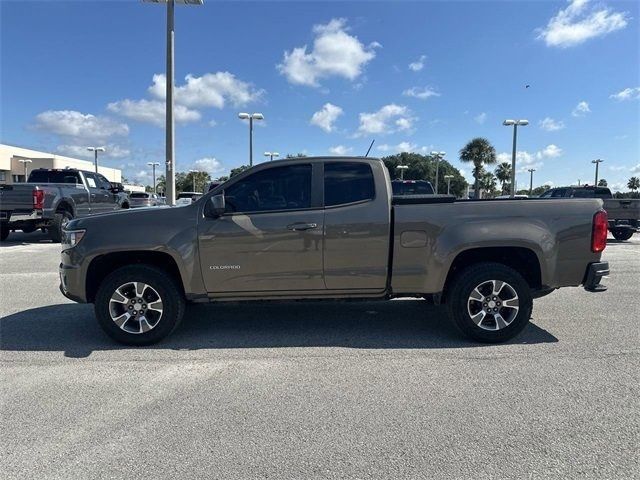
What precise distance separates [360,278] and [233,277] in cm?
130

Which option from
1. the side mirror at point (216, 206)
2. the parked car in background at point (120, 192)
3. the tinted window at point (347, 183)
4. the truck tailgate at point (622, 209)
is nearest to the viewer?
the side mirror at point (216, 206)

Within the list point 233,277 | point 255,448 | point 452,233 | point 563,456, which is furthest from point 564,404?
point 233,277

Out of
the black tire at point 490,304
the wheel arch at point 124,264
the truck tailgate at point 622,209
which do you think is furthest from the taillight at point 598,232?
the truck tailgate at point 622,209

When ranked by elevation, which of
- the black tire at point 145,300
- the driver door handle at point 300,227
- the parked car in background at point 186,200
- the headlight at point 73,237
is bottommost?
the black tire at point 145,300

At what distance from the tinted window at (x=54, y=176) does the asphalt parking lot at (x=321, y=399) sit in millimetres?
10917

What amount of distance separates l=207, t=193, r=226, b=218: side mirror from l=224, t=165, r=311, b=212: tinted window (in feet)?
0.49

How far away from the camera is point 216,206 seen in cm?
455

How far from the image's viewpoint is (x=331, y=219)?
184 inches

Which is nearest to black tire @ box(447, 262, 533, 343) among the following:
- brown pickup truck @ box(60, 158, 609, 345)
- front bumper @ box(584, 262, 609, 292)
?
brown pickup truck @ box(60, 158, 609, 345)

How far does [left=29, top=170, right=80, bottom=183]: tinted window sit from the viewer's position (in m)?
15.3

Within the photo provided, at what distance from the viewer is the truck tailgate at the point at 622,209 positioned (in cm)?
1406

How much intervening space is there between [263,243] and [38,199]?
35.1ft

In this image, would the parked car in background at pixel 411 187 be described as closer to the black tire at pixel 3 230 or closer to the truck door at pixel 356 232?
the truck door at pixel 356 232

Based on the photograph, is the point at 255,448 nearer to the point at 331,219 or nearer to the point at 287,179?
the point at 331,219
